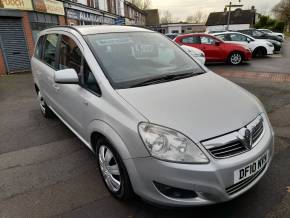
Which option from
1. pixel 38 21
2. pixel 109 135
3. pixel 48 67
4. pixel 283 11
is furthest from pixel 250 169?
pixel 283 11

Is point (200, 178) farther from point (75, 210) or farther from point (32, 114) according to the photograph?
point (32, 114)

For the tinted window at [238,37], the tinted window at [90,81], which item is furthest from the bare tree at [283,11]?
the tinted window at [90,81]

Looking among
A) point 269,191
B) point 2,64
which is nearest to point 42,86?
point 269,191

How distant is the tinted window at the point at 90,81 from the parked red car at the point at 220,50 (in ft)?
33.0

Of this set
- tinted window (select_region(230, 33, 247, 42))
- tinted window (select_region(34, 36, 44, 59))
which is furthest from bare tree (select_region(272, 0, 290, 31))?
tinted window (select_region(34, 36, 44, 59))

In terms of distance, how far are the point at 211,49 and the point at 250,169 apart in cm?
1060

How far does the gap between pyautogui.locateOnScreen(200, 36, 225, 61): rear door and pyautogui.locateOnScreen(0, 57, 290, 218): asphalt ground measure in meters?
7.14

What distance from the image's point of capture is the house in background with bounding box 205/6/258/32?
5450 cm

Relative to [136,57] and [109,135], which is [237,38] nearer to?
[136,57]

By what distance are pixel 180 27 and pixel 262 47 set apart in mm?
42716

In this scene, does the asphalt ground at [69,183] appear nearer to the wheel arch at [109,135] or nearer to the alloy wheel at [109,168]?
the alloy wheel at [109,168]

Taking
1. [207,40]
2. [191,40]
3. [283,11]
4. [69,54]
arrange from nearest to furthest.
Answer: [69,54]
[207,40]
[191,40]
[283,11]

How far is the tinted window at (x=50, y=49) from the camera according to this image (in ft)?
13.2

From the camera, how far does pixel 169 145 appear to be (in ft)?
6.78
